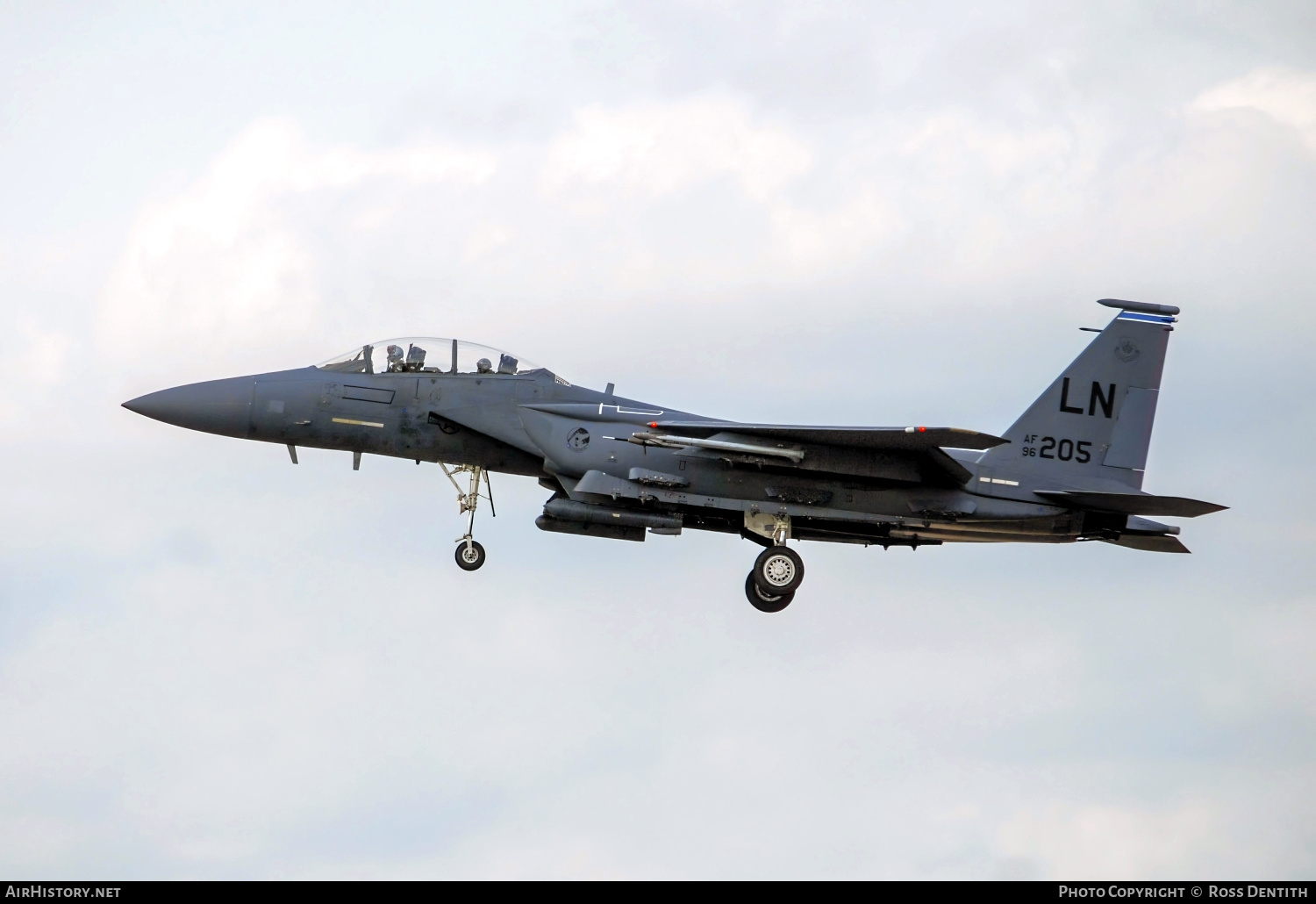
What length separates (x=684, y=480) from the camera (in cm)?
2630

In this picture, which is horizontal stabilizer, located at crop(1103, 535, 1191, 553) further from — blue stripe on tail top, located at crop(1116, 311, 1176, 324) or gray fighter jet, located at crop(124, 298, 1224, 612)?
blue stripe on tail top, located at crop(1116, 311, 1176, 324)

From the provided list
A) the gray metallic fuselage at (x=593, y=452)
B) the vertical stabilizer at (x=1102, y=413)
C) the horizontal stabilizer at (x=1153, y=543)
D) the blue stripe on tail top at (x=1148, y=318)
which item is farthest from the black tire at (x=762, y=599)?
the blue stripe on tail top at (x=1148, y=318)

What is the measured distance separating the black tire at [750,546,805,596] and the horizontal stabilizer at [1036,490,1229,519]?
3850 millimetres

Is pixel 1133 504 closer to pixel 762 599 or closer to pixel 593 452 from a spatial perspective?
pixel 762 599

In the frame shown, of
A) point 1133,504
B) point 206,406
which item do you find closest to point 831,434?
point 1133,504

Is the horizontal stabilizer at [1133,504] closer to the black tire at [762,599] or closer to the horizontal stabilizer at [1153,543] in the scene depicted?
the horizontal stabilizer at [1153,543]

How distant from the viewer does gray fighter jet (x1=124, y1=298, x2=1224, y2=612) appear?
26.3 meters

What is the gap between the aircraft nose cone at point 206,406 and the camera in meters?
26.8
